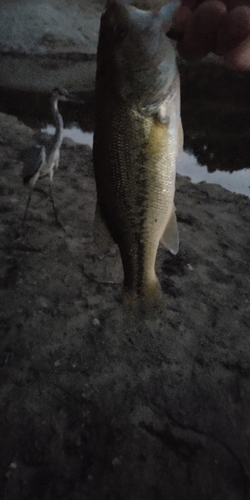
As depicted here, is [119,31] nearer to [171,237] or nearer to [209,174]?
[171,237]

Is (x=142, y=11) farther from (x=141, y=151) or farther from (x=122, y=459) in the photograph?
(x=122, y=459)

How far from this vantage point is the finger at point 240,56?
5.34 feet

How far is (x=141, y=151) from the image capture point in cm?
165

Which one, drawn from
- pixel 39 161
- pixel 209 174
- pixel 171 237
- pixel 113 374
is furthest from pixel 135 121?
pixel 209 174

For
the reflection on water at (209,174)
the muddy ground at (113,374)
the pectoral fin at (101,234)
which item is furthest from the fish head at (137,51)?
the reflection on water at (209,174)

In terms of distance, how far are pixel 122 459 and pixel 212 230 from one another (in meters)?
3.06

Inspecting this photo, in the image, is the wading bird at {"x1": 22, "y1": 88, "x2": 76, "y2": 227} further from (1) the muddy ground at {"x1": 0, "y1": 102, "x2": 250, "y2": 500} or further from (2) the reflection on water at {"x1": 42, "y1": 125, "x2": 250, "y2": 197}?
(2) the reflection on water at {"x1": 42, "y1": 125, "x2": 250, "y2": 197}

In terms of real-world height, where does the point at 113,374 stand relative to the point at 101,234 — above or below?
below

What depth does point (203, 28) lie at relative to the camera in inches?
65.2

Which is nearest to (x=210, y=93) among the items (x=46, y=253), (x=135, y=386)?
(x=46, y=253)

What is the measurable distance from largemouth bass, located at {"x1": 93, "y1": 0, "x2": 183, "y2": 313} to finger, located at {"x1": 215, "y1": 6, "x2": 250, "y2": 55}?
0.22 m

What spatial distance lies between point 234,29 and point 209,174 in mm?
6065

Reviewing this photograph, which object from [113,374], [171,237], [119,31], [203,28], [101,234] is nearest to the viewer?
[119,31]

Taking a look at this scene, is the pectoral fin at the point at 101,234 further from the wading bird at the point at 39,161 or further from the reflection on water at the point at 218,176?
the reflection on water at the point at 218,176
